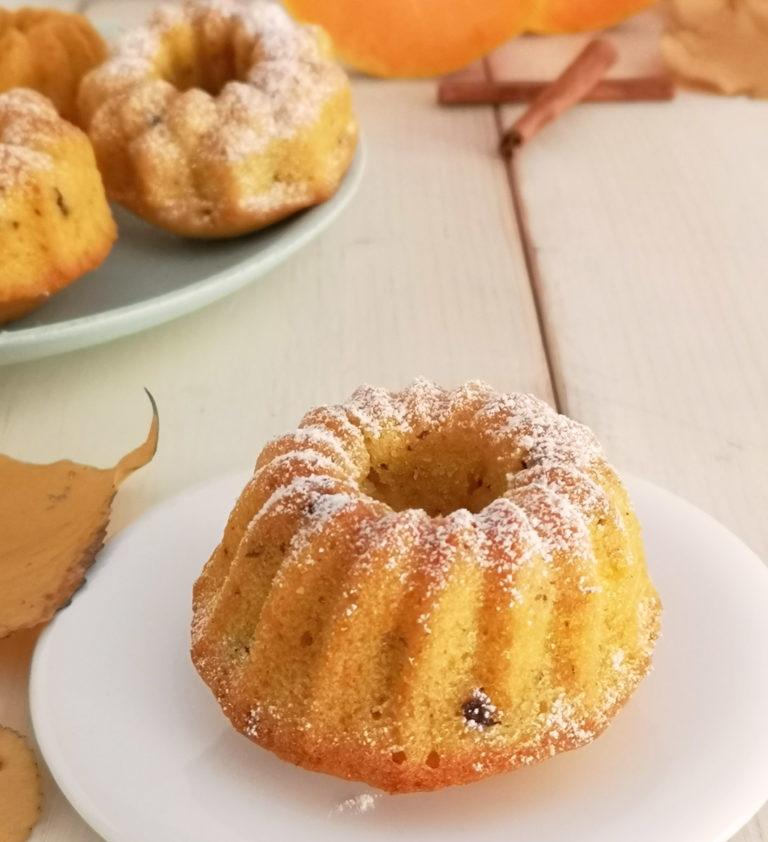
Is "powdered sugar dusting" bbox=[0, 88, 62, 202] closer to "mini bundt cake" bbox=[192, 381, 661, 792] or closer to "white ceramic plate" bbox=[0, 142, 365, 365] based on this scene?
"white ceramic plate" bbox=[0, 142, 365, 365]

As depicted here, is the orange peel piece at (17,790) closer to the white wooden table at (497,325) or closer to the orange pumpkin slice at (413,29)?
the white wooden table at (497,325)

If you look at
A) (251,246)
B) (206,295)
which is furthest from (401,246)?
(206,295)

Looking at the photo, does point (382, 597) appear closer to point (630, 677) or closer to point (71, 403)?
point (630, 677)

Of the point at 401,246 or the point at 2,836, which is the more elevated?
the point at 2,836

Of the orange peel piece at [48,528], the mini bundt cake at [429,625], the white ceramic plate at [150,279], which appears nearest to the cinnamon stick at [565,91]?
the white ceramic plate at [150,279]

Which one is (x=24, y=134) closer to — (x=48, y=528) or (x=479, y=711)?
(x=48, y=528)

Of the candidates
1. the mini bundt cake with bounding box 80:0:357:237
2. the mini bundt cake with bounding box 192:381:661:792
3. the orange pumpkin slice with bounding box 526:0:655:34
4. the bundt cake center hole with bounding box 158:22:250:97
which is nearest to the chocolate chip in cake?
the mini bundt cake with bounding box 192:381:661:792
